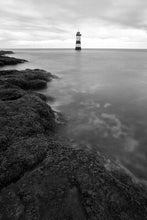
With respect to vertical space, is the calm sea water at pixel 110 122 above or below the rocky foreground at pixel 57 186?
below

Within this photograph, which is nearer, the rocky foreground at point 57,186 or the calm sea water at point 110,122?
the rocky foreground at point 57,186

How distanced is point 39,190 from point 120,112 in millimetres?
9392

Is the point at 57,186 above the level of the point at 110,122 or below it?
above

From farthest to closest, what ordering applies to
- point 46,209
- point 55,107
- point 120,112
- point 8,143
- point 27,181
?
point 55,107, point 120,112, point 8,143, point 27,181, point 46,209

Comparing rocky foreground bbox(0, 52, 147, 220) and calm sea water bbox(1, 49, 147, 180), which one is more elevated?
rocky foreground bbox(0, 52, 147, 220)

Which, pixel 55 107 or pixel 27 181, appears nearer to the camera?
pixel 27 181

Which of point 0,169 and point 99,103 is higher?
point 0,169

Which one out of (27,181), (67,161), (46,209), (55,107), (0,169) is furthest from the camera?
(55,107)

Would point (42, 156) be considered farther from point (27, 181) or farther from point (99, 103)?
point (99, 103)

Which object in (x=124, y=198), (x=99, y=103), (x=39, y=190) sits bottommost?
(x=99, y=103)

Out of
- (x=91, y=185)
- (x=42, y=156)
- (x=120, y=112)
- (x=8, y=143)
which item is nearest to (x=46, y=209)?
(x=91, y=185)

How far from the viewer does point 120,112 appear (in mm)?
12000

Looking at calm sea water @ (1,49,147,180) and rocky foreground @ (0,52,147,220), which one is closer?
rocky foreground @ (0,52,147,220)

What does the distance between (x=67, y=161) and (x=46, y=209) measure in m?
1.62
